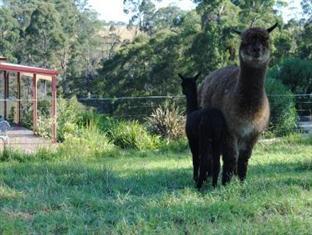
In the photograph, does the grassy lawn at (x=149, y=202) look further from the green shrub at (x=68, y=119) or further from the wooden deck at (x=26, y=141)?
the green shrub at (x=68, y=119)

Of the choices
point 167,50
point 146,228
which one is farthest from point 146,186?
point 167,50

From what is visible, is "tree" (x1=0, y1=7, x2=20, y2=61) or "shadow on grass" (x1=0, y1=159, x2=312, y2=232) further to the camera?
"tree" (x1=0, y1=7, x2=20, y2=61)

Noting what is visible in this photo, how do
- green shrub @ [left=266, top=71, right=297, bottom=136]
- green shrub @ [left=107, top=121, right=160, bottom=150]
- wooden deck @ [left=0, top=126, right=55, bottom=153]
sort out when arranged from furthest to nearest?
green shrub @ [left=266, top=71, right=297, bottom=136]
green shrub @ [left=107, top=121, right=160, bottom=150]
wooden deck @ [left=0, top=126, right=55, bottom=153]

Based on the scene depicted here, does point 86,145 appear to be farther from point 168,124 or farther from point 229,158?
point 229,158

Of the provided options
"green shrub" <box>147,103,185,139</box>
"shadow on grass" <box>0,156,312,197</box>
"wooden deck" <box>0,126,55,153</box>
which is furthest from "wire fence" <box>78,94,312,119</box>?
"shadow on grass" <box>0,156,312,197</box>

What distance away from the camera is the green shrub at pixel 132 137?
1484 cm

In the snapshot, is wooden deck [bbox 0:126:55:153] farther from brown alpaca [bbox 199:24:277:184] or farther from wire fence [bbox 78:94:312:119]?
brown alpaca [bbox 199:24:277:184]

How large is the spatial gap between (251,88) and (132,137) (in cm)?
845

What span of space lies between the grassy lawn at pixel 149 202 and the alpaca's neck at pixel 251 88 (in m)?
0.96

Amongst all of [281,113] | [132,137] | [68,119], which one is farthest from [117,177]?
[68,119]

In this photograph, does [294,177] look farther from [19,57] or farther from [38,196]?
[19,57]

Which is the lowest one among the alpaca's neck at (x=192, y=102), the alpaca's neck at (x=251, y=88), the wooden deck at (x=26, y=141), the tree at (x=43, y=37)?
the wooden deck at (x=26, y=141)

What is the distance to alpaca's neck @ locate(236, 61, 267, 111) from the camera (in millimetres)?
6941

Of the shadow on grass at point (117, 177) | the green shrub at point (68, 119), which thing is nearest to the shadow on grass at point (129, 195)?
the shadow on grass at point (117, 177)
